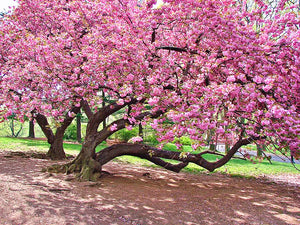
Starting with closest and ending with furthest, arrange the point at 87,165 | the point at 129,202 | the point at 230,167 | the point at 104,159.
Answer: the point at 129,202 < the point at 87,165 < the point at 104,159 < the point at 230,167

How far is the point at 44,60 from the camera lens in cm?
715

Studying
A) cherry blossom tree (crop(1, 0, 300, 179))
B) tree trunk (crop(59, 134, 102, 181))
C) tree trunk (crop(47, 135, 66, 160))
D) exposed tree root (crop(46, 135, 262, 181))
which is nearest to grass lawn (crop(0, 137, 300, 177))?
tree trunk (crop(47, 135, 66, 160))

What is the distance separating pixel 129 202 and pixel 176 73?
11.9 ft

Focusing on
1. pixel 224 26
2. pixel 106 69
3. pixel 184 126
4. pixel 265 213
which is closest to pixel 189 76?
pixel 224 26

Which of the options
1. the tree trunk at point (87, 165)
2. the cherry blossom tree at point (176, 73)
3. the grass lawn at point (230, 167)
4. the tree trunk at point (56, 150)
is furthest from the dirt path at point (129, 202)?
the grass lawn at point (230, 167)

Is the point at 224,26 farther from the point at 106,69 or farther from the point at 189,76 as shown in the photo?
the point at 106,69

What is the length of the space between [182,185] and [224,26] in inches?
215

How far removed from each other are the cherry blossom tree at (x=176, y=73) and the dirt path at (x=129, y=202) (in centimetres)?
105

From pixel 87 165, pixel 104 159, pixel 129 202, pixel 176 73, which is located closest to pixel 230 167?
pixel 104 159

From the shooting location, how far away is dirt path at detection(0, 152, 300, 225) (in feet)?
15.7

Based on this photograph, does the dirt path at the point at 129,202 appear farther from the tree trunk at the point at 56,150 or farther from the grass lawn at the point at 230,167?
the grass lawn at the point at 230,167

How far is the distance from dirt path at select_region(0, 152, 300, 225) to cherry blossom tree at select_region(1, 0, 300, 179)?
1.05 metres

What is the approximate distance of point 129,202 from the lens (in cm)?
593

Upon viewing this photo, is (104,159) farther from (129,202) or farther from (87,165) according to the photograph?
(129,202)
